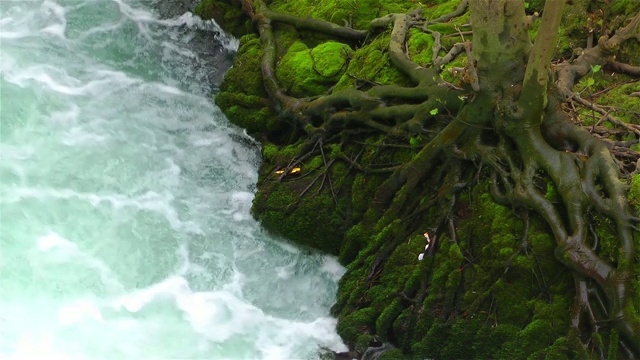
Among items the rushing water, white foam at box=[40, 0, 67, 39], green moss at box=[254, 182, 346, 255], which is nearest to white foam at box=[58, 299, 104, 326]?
the rushing water

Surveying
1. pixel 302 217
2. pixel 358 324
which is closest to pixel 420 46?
pixel 302 217

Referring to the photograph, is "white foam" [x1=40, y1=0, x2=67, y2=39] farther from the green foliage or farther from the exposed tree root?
the green foliage

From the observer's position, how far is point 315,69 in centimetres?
873

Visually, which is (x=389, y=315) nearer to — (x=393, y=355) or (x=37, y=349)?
(x=393, y=355)

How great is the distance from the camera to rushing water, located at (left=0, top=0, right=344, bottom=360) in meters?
6.82

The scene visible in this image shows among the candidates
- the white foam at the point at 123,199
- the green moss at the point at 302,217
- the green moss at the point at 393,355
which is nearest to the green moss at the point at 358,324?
the green moss at the point at 393,355

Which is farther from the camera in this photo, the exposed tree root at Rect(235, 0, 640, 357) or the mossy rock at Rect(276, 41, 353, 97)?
the mossy rock at Rect(276, 41, 353, 97)

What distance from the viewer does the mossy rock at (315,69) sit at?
8695 mm

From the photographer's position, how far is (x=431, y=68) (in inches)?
300

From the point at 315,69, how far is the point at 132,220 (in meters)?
3.04

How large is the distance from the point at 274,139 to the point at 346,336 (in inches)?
127

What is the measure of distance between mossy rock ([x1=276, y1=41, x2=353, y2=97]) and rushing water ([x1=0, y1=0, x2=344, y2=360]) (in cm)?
107

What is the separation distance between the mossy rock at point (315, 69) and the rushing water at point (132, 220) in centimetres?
107

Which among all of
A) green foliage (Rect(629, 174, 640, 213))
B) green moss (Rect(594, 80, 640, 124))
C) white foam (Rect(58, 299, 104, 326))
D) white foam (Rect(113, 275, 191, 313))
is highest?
green moss (Rect(594, 80, 640, 124))
